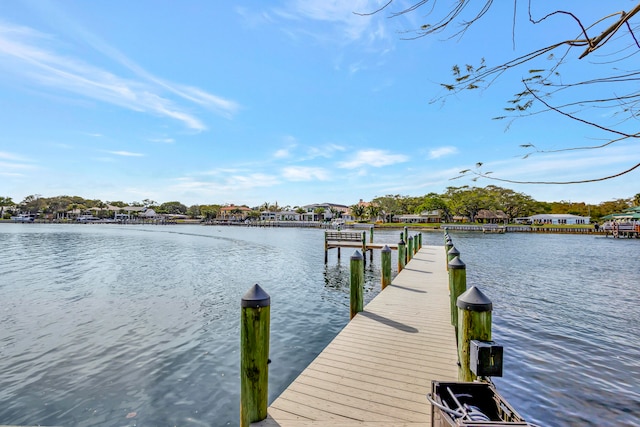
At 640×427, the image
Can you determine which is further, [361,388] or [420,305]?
[420,305]

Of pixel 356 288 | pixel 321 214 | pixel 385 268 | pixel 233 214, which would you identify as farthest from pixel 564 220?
pixel 233 214

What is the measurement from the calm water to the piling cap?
334 centimetres

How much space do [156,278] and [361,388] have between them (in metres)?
16.8

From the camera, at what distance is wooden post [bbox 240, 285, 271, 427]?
11.4 ft

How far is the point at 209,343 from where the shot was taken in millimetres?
8336

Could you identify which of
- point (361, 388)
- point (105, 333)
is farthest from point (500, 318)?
point (105, 333)

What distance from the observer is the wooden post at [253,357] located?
11.4 feet

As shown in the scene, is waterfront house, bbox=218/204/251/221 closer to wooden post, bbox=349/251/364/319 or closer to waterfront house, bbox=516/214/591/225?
waterfront house, bbox=516/214/591/225

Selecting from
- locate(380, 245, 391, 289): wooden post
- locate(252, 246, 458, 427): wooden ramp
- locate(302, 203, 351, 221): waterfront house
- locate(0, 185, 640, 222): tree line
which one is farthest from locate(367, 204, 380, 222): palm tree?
locate(252, 246, 458, 427): wooden ramp

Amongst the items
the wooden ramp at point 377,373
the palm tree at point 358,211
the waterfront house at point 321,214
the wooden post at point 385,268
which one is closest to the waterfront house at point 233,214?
the waterfront house at point 321,214

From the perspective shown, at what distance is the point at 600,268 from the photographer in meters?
22.0

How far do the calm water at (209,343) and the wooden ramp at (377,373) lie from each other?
5.15 ft

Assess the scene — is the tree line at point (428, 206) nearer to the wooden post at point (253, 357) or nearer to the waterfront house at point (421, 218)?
the waterfront house at point (421, 218)

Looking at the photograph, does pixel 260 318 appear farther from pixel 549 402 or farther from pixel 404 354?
pixel 549 402
